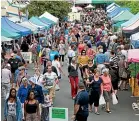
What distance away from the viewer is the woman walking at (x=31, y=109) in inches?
422

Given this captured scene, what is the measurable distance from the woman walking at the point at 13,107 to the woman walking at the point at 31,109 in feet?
0.57

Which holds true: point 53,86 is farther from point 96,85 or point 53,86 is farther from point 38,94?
point 38,94

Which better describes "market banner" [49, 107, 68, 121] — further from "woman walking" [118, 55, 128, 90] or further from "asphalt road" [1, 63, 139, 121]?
"woman walking" [118, 55, 128, 90]

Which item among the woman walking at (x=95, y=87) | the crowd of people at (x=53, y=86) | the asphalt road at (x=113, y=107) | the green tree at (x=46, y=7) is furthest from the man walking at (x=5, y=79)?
the green tree at (x=46, y=7)

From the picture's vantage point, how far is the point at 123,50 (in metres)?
17.7

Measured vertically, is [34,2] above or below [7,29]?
above

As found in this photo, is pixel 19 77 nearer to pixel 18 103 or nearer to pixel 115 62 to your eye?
pixel 18 103

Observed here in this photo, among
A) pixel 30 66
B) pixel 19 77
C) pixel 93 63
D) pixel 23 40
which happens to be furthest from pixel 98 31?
pixel 19 77

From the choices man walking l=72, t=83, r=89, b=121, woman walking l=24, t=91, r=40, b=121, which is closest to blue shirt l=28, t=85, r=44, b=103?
woman walking l=24, t=91, r=40, b=121

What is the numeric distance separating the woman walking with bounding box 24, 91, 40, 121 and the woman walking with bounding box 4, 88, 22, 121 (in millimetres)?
174

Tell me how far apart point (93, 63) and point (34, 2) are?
23.9 m

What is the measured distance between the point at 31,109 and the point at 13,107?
0.45 meters

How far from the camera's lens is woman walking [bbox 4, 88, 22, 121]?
427 inches

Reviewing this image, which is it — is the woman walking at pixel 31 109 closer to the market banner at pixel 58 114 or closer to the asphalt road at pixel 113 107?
the market banner at pixel 58 114
